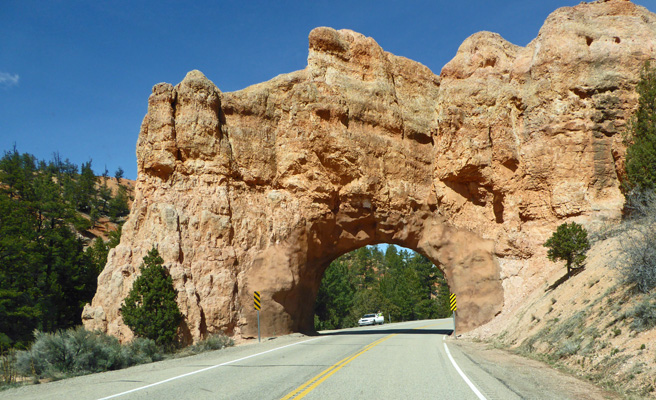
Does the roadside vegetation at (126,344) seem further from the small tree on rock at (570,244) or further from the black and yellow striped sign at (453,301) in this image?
the small tree on rock at (570,244)

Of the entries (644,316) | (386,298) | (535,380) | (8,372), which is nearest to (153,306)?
(8,372)

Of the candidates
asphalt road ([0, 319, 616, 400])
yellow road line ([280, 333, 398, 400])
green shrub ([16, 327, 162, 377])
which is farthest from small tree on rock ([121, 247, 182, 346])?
yellow road line ([280, 333, 398, 400])

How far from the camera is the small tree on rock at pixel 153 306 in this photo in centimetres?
2056

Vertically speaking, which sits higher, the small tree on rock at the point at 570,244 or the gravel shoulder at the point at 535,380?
the small tree on rock at the point at 570,244

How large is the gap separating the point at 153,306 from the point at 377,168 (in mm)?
14252

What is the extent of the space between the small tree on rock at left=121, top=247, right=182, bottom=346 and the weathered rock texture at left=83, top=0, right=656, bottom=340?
116 centimetres

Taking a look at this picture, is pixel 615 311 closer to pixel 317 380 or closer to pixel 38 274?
pixel 317 380

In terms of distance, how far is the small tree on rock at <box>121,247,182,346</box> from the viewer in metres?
20.6

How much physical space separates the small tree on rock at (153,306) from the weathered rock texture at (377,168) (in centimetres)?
116

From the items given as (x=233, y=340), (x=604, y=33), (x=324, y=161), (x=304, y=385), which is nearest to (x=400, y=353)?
(x=304, y=385)

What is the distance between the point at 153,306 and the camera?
21234mm

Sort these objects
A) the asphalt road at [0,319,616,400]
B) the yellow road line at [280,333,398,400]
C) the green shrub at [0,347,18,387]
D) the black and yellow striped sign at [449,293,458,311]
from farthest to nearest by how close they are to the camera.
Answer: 1. the black and yellow striped sign at [449,293,458,311]
2. the green shrub at [0,347,18,387]
3. the asphalt road at [0,319,616,400]
4. the yellow road line at [280,333,398,400]

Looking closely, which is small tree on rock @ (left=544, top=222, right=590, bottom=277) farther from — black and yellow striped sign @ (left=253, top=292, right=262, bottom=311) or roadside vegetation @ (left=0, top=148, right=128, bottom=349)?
roadside vegetation @ (left=0, top=148, right=128, bottom=349)

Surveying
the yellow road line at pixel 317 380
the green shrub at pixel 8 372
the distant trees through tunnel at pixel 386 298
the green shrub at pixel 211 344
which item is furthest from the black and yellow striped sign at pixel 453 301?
the distant trees through tunnel at pixel 386 298
